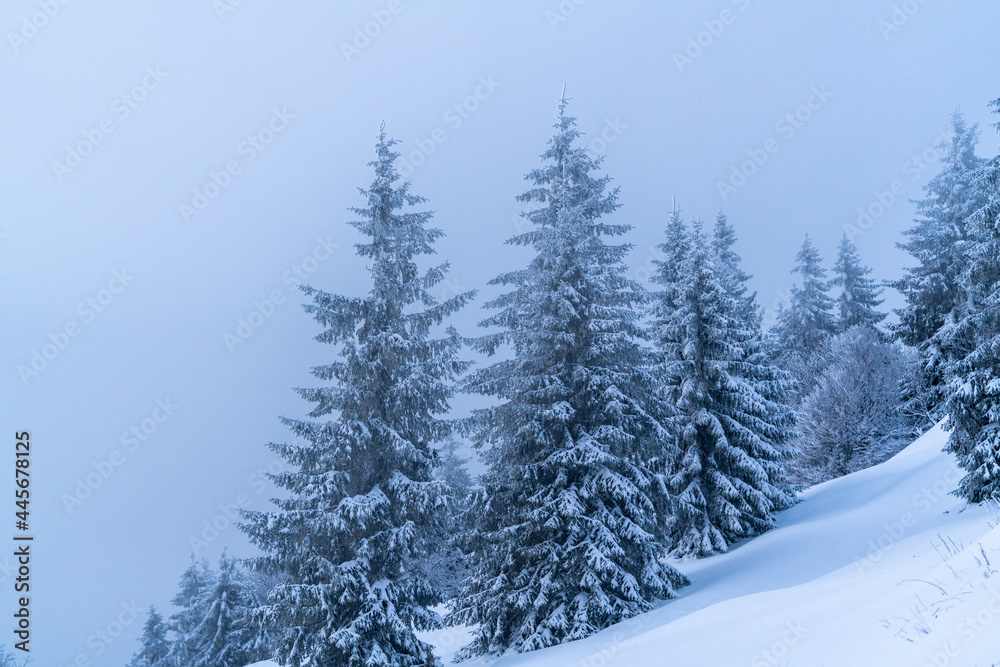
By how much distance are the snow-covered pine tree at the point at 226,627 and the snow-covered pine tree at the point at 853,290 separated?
4293 cm

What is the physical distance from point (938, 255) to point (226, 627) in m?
37.9

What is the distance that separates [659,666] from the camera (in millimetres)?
8781

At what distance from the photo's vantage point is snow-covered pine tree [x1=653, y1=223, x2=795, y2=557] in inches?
872

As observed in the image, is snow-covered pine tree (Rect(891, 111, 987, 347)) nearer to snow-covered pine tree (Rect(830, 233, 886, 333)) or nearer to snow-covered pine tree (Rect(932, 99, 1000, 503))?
snow-covered pine tree (Rect(932, 99, 1000, 503))

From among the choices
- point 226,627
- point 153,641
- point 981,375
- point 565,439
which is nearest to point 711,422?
point 565,439

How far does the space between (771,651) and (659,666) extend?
2.02m

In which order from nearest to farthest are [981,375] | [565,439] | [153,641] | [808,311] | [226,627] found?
[981,375] < [565,439] < [226,627] < [153,641] < [808,311]

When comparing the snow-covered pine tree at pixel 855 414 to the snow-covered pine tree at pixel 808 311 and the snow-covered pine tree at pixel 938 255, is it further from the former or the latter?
the snow-covered pine tree at pixel 808 311

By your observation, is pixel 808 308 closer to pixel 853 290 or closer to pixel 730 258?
pixel 853 290

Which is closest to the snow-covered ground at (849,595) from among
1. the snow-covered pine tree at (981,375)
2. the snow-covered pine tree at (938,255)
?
the snow-covered pine tree at (981,375)

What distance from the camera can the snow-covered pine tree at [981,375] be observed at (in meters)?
13.6

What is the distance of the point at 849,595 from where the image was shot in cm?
819

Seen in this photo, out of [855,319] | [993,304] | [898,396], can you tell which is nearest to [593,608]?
[993,304]

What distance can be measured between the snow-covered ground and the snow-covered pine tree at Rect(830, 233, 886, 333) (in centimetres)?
2372
